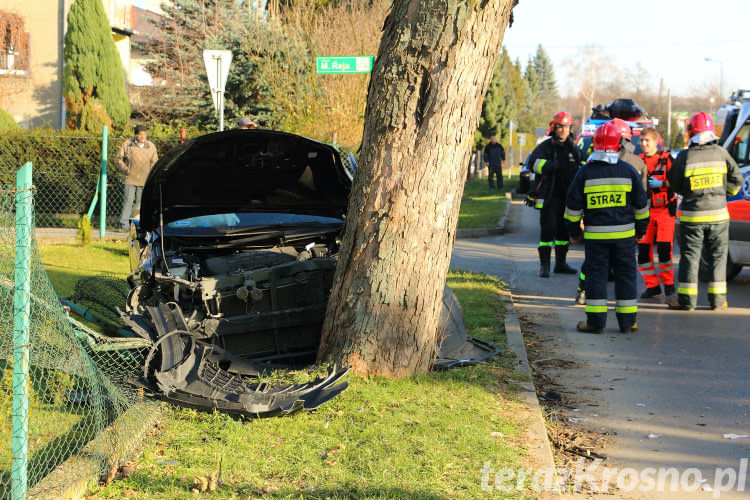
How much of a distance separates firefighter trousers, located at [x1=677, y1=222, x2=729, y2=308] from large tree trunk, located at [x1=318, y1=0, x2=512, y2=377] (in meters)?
4.08

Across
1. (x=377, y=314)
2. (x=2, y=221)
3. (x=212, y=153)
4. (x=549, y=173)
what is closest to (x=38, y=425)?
(x=2, y=221)

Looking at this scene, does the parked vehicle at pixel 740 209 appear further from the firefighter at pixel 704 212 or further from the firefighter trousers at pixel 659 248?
the firefighter at pixel 704 212

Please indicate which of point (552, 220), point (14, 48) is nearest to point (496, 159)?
point (14, 48)

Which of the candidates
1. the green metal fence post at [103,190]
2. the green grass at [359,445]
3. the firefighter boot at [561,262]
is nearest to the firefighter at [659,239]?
the firefighter boot at [561,262]

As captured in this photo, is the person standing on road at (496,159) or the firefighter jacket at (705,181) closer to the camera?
the firefighter jacket at (705,181)

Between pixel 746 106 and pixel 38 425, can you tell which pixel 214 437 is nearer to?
pixel 38 425

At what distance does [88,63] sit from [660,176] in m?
16.7

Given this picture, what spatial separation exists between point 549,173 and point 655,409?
5.42 metres

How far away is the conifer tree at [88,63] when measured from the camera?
21.0 meters

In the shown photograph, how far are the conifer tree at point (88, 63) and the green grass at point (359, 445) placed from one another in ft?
59.0

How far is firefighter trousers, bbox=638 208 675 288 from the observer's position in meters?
9.00

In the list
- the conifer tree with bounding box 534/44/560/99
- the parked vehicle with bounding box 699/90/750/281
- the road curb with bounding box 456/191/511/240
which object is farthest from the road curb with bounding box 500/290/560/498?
the conifer tree with bounding box 534/44/560/99

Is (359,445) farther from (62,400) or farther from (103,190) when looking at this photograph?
(103,190)

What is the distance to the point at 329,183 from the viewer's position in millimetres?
6754
